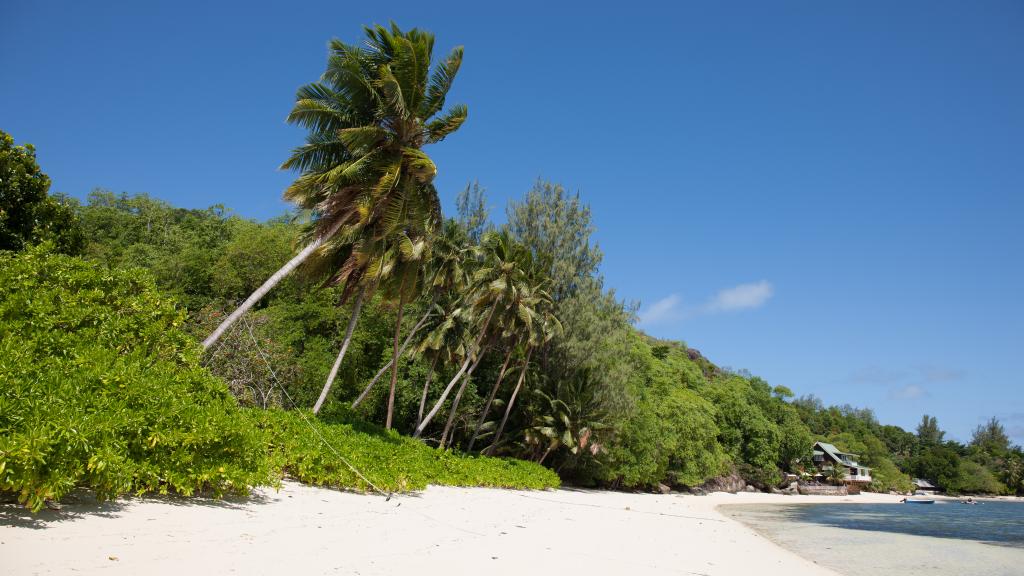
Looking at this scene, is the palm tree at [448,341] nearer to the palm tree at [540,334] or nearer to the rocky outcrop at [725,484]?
the palm tree at [540,334]

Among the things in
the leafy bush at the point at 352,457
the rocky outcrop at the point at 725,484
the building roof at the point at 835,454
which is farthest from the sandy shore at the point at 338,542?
the building roof at the point at 835,454

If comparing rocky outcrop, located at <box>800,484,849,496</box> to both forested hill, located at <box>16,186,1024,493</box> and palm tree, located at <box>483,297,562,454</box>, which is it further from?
palm tree, located at <box>483,297,562,454</box>

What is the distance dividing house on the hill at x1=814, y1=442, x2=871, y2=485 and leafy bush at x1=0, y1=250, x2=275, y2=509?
2784 inches

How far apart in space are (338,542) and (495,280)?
16190 mm

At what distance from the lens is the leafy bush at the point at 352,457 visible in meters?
10.7

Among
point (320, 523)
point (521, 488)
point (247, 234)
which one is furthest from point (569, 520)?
point (247, 234)

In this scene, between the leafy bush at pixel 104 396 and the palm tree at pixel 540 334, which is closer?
the leafy bush at pixel 104 396

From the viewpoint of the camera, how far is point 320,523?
25.5ft

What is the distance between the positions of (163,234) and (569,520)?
41429 mm

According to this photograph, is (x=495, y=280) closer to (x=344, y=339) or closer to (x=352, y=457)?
(x=344, y=339)

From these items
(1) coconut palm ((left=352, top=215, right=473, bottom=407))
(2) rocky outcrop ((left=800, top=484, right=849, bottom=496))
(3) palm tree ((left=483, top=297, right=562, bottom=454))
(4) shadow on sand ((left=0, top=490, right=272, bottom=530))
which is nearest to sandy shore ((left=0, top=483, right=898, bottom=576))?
(4) shadow on sand ((left=0, top=490, right=272, bottom=530))

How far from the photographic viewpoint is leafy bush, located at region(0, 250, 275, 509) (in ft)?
16.4

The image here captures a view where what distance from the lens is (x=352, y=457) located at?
1158 cm

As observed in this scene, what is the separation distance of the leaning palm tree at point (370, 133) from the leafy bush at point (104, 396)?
16.9 ft
